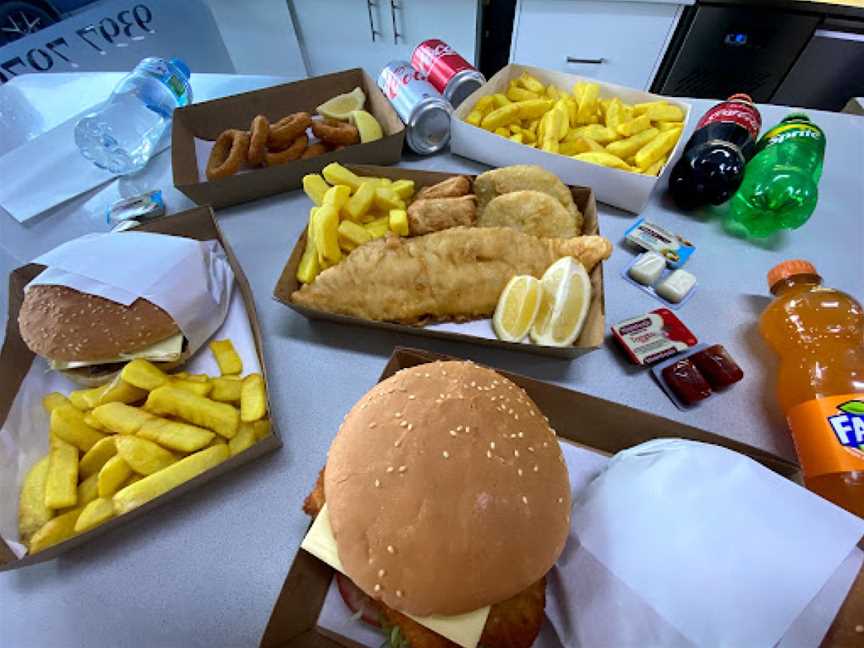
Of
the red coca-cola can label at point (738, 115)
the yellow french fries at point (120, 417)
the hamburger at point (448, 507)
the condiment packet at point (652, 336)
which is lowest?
the condiment packet at point (652, 336)

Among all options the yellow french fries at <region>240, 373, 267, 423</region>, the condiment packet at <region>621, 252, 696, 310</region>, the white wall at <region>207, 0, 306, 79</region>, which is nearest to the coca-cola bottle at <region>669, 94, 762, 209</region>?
the condiment packet at <region>621, 252, 696, 310</region>

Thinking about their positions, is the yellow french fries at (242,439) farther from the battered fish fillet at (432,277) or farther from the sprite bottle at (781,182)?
the sprite bottle at (781,182)

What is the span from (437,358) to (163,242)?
3.22 ft

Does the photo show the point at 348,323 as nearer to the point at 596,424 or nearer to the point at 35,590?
the point at 596,424

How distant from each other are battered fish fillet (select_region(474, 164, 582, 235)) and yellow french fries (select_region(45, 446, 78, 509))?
1.43 m

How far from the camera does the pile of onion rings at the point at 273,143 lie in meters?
1.79

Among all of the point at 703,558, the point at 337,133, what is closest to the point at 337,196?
the point at 337,133

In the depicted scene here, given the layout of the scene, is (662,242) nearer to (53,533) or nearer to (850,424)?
(850,424)

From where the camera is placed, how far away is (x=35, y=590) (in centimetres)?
97

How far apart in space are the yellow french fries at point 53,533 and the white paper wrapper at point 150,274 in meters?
0.53

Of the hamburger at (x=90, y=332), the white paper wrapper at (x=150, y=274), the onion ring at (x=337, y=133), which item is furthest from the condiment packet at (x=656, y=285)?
the hamburger at (x=90, y=332)

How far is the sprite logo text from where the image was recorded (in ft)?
3.05

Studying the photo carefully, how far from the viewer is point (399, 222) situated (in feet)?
4.90

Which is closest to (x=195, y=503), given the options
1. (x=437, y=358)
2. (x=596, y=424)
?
(x=437, y=358)
